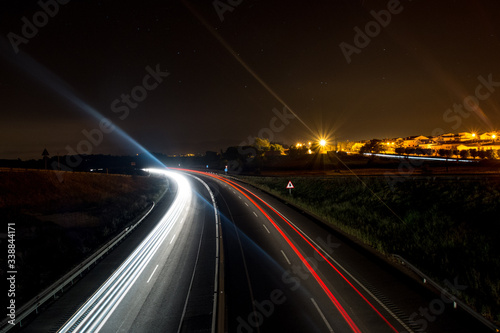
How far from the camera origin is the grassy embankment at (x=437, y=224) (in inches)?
423

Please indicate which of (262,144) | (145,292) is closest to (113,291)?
(145,292)

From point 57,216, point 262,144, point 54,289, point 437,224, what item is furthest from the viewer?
point 262,144

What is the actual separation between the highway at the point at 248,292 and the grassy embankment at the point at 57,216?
8.87ft

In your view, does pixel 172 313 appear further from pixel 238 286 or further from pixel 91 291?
pixel 91 291

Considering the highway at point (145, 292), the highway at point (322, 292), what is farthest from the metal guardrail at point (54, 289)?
the highway at point (322, 292)

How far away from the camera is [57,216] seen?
979 inches

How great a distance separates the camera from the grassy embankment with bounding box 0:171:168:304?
13.6 meters

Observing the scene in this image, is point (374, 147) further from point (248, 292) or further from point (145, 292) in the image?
point (145, 292)

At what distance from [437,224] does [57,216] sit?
32399 millimetres

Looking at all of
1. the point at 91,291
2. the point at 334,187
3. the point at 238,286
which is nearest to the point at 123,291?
the point at 91,291

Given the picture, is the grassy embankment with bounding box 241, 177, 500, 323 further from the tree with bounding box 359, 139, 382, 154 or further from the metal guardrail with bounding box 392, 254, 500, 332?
the tree with bounding box 359, 139, 382, 154

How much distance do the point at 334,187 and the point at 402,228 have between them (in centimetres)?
1423

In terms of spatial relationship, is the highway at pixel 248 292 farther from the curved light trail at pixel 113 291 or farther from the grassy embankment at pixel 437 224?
the grassy embankment at pixel 437 224

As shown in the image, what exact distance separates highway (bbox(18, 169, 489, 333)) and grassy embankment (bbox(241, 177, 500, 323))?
1.67 m
